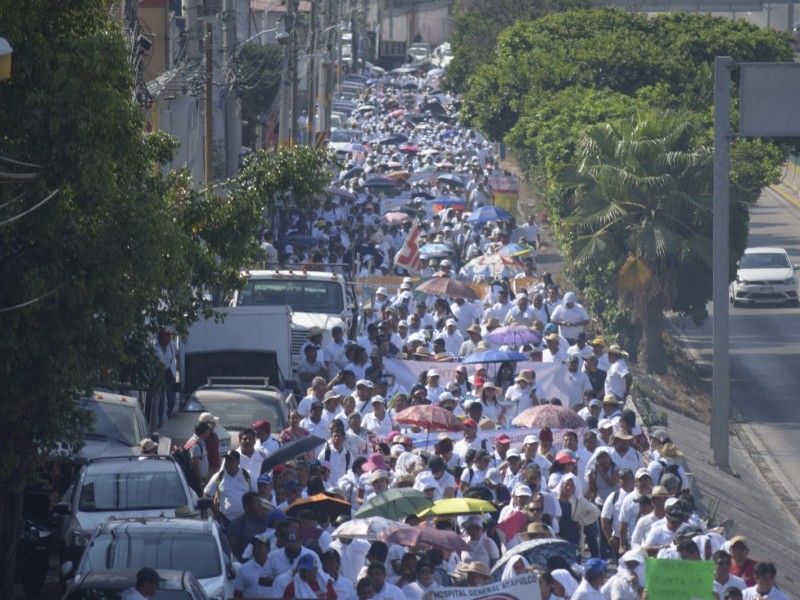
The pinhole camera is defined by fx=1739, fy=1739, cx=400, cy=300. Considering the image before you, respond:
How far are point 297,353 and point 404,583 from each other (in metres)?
11.4

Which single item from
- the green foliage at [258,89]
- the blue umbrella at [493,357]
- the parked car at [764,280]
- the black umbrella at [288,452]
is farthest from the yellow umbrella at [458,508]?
the green foliage at [258,89]

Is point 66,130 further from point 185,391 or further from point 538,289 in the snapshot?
point 538,289

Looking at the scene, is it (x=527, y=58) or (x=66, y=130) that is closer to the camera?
(x=66, y=130)

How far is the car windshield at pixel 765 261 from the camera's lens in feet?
139

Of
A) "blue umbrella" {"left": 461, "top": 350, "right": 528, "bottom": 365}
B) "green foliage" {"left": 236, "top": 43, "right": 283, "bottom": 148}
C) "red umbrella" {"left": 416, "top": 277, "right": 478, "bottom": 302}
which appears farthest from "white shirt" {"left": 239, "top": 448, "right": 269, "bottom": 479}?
"green foliage" {"left": 236, "top": 43, "right": 283, "bottom": 148}

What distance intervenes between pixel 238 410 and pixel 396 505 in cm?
526

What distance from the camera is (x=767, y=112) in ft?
79.8

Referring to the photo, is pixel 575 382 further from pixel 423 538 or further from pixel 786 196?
pixel 786 196

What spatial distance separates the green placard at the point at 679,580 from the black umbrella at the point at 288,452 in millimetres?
4375

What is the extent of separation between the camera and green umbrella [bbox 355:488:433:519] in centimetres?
1451

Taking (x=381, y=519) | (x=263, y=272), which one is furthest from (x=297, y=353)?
(x=381, y=519)

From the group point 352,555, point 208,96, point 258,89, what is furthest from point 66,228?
point 258,89

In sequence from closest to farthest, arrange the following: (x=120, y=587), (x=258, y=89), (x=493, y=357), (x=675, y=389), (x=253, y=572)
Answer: (x=120, y=587)
(x=253, y=572)
(x=493, y=357)
(x=675, y=389)
(x=258, y=89)

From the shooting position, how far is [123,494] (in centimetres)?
1514
